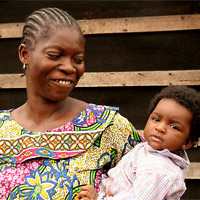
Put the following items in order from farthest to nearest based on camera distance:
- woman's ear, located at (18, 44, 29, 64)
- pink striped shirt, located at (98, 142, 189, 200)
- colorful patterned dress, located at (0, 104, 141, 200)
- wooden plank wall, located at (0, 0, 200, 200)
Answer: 1. wooden plank wall, located at (0, 0, 200, 200)
2. woman's ear, located at (18, 44, 29, 64)
3. colorful patterned dress, located at (0, 104, 141, 200)
4. pink striped shirt, located at (98, 142, 189, 200)

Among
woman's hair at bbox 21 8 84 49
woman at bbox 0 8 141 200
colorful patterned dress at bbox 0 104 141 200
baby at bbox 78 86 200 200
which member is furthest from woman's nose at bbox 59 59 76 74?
baby at bbox 78 86 200 200

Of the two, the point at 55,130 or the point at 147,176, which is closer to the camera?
the point at 147,176

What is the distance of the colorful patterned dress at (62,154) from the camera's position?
164cm

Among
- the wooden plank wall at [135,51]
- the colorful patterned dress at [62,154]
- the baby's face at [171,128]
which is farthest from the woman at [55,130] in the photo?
the wooden plank wall at [135,51]

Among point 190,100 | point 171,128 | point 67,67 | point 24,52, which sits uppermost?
point 24,52

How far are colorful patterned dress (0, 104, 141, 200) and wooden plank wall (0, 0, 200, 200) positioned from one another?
39.3 inches

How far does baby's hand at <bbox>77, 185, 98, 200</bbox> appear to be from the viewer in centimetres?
160

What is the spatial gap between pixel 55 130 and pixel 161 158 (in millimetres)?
A: 553

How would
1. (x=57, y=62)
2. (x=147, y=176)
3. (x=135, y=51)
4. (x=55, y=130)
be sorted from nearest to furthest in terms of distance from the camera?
(x=147, y=176)
(x=57, y=62)
(x=55, y=130)
(x=135, y=51)

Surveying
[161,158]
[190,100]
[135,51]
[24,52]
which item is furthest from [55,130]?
[135,51]

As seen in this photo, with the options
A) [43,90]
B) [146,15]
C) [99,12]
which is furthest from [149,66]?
[43,90]

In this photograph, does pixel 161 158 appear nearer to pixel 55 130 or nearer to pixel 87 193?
pixel 87 193

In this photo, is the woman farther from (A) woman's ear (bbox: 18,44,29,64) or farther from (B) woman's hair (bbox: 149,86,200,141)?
(B) woman's hair (bbox: 149,86,200,141)

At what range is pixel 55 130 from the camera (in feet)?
5.74
